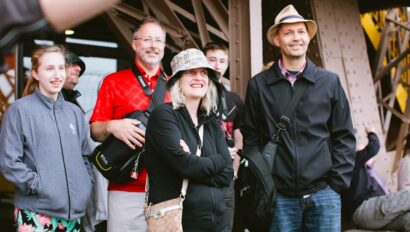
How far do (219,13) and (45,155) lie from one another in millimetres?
3103

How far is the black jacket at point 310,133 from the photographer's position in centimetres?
414

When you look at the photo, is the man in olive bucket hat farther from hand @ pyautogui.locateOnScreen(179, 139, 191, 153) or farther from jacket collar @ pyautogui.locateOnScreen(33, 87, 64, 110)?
hand @ pyautogui.locateOnScreen(179, 139, 191, 153)

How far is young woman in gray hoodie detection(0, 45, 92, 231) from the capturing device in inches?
160

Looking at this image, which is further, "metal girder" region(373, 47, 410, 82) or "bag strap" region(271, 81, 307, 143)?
"metal girder" region(373, 47, 410, 82)

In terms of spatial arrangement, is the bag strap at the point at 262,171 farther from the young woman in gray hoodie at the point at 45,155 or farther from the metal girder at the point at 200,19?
the metal girder at the point at 200,19

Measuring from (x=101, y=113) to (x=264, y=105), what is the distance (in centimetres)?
125

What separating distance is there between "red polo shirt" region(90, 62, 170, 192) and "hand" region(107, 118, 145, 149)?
0.64ft

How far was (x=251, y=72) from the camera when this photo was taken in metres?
5.81

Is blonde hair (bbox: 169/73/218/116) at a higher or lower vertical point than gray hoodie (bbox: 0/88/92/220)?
higher

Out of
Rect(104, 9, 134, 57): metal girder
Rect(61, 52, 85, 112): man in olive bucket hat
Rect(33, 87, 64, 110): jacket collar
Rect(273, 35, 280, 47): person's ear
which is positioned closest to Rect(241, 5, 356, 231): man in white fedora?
Rect(273, 35, 280, 47): person's ear

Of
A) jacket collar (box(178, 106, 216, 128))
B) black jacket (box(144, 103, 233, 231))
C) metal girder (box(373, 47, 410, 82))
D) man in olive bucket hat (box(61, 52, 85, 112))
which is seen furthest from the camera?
metal girder (box(373, 47, 410, 82))

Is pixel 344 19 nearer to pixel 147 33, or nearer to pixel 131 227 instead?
pixel 147 33

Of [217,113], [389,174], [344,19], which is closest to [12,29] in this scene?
[217,113]

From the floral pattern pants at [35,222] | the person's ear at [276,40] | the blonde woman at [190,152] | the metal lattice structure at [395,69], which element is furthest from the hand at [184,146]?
the metal lattice structure at [395,69]
